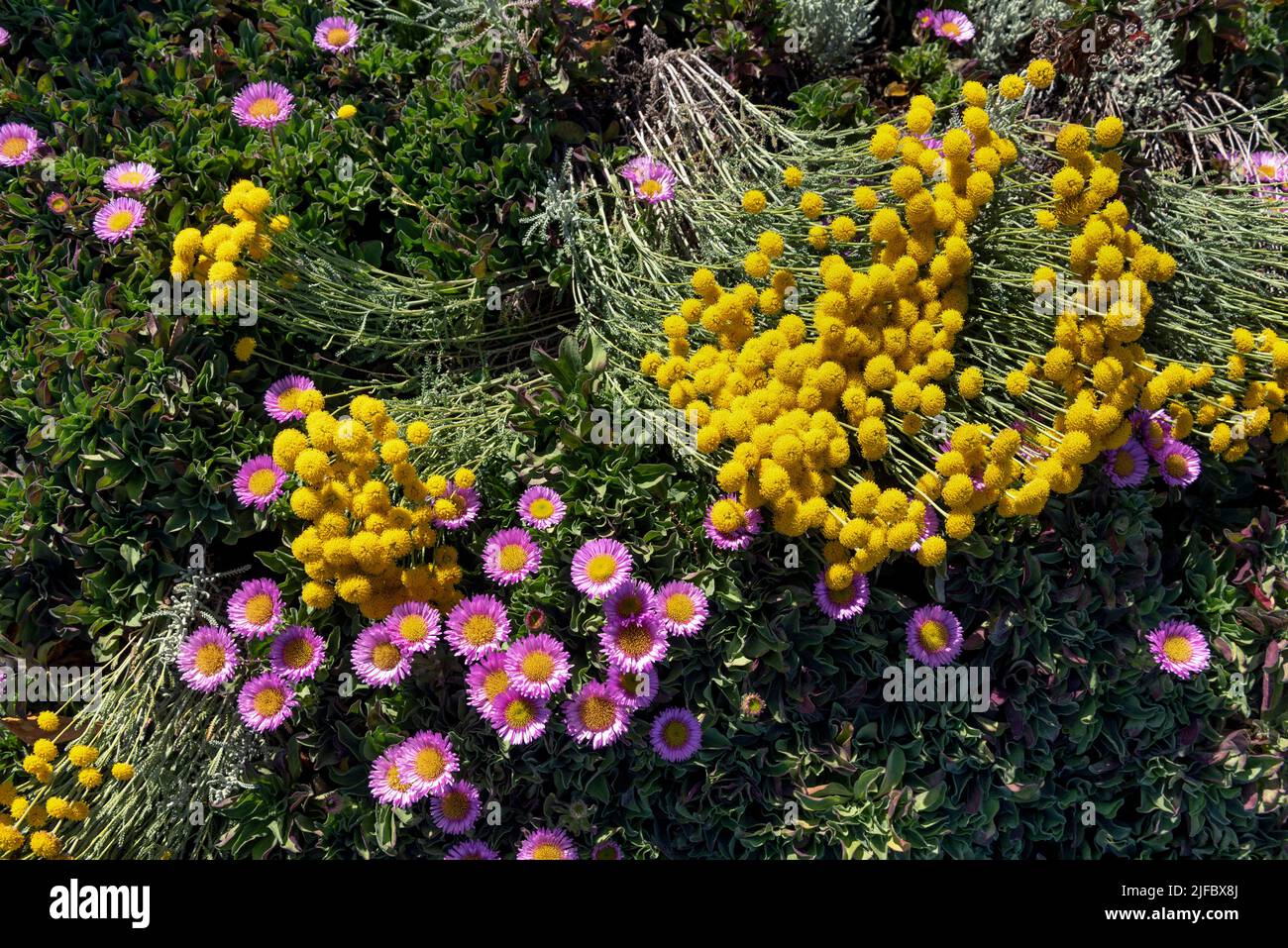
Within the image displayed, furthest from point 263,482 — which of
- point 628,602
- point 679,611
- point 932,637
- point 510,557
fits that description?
point 932,637

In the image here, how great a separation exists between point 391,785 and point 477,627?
18.9 inches

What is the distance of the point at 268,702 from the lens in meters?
2.52

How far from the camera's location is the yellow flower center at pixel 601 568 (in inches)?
96.8

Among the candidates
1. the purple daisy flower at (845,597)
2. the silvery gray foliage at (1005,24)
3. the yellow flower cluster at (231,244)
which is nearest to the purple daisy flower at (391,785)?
the purple daisy flower at (845,597)

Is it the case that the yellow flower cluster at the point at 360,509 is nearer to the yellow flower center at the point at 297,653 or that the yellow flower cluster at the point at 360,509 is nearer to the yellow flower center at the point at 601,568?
the yellow flower center at the point at 297,653

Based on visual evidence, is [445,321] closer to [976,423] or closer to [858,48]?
[976,423]

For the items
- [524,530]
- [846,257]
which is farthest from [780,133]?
[524,530]

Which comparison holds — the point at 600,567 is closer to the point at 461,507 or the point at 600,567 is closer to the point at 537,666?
the point at 537,666

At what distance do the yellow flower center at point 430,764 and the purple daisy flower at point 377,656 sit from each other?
20cm

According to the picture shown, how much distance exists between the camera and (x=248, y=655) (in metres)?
2.62

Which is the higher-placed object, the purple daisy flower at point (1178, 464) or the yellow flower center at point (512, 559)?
the purple daisy flower at point (1178, 464)

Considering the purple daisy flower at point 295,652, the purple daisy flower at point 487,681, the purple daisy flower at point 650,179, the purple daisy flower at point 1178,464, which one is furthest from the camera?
the purple daisy flower at point 650,179

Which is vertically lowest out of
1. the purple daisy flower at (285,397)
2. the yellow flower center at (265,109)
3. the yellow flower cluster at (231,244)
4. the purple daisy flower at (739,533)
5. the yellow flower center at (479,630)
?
the yellow flower center at (479,630)

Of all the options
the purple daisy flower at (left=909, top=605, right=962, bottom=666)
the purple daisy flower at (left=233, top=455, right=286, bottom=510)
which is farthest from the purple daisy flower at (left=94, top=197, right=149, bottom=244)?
the purple daisy flower at (left=909, top=605, right=962, bottom=666)
